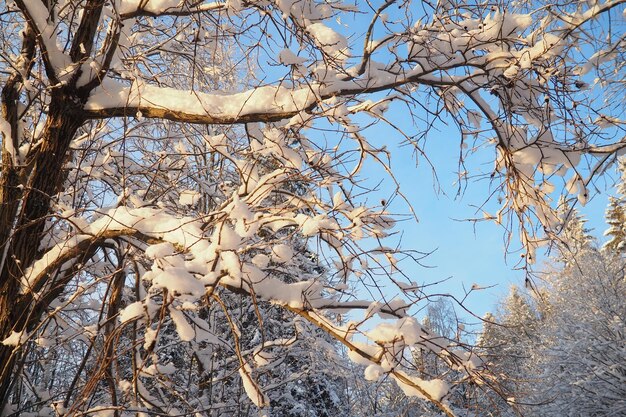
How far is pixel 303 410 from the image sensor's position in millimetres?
9258

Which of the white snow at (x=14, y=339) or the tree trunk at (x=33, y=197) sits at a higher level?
the tree trunk at (x=33, y=197)

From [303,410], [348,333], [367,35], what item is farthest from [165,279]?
[303,410]

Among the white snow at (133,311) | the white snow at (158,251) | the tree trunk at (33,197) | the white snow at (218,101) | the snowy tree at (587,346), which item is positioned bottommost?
the white snow at (133,311)

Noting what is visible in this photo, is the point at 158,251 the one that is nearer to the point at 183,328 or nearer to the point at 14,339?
the point at 183,328

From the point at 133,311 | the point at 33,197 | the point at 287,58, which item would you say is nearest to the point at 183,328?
the point at 133,311

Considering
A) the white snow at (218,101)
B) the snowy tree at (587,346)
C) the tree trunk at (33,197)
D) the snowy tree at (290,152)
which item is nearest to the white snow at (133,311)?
the snowy tree at (290,152)

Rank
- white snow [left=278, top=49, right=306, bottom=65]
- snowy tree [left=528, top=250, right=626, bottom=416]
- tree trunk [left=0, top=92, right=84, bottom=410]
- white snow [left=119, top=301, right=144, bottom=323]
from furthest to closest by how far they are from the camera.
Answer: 1. snowy tree [left=528, top=250, right=626, bottom=416]
2. tree trunk [left=0, top=92, right=84, bottom=410]
3. white snow [left=278, top=49, right=306, bottom=65]
4. white snow [left=119, top=301, right=144, bottom=323]

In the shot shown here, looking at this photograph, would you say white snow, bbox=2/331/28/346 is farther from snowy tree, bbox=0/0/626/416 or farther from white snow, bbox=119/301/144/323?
white snow, bbox=119/301/144/323

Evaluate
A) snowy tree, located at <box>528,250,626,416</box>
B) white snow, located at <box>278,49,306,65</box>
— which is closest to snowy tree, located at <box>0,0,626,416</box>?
white snow, located at <box>278,49,306,65</box>

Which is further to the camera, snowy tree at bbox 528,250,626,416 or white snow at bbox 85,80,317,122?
snowy tree at bbox 528,250,626,416

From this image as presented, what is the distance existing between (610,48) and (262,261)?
234cm

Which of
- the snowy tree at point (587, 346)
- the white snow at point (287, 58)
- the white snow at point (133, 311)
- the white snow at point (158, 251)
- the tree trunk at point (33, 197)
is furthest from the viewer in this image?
the snowy tree at point (587, 346)

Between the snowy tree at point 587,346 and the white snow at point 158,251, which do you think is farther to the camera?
the snowy tree at point 587,346

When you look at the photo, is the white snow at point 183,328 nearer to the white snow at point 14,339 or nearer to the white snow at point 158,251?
the white snow at point 158,251
